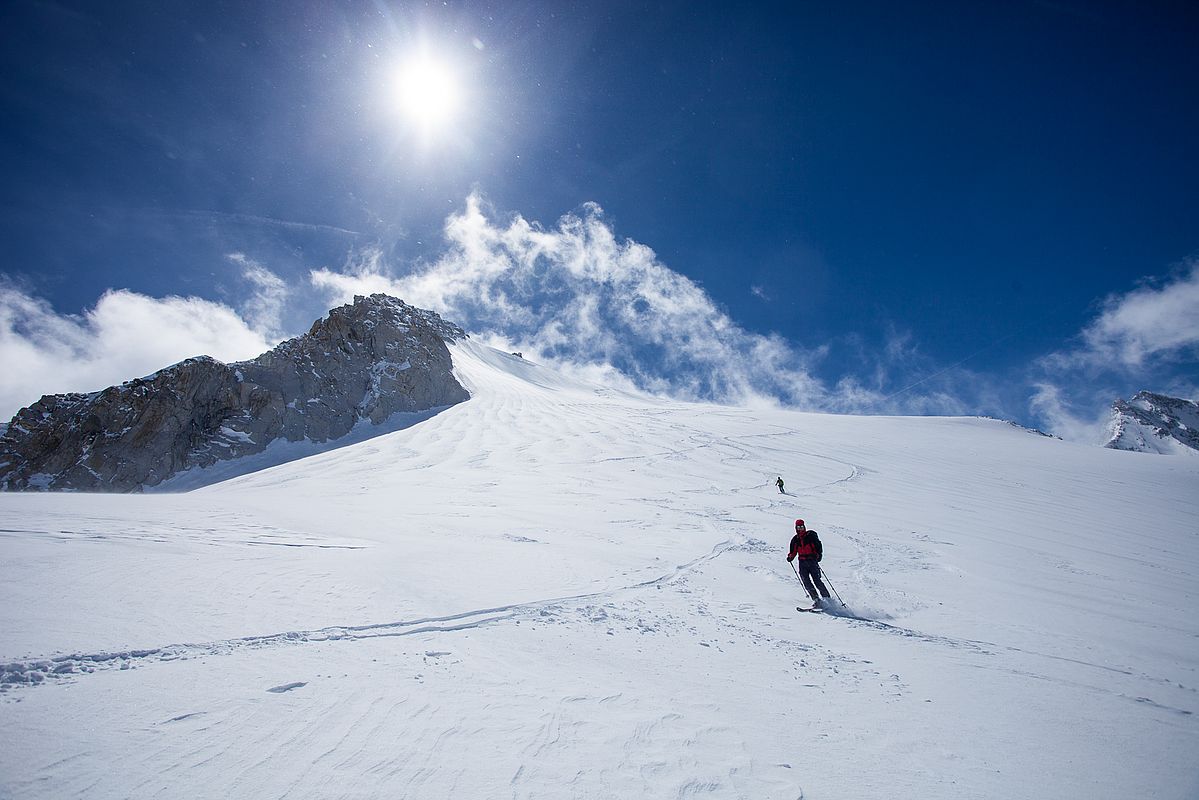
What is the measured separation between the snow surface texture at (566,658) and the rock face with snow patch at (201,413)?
32344 mm

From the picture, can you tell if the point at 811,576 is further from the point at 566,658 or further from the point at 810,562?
the point at 566,658

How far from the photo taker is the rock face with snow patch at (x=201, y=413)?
35938mm

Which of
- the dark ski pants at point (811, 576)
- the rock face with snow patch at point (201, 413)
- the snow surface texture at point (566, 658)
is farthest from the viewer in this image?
the rock face with snow patch at point (201, 413)

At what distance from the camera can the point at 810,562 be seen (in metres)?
7.48

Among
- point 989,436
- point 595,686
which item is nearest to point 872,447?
point 989,436

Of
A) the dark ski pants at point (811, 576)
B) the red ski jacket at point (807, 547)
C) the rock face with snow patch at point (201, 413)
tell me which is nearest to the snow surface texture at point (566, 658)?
the dark ski pants at point (811, 576)

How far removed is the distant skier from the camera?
288 inches

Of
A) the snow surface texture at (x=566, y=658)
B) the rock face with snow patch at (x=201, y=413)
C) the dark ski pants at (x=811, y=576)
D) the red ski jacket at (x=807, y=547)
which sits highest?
the rock face with snow patch at (x=201, y=413)

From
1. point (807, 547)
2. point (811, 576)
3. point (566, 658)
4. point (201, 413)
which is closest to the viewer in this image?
point (566, 658)

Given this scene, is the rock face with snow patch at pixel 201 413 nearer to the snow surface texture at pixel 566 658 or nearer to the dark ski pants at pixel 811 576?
the snow surface texture at pixel 566 658

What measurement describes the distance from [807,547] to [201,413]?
47.3 meters

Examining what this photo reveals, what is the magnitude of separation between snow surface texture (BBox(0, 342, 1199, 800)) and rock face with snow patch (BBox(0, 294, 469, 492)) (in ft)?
106

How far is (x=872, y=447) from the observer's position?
1174 inches

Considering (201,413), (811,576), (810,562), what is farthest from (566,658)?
(201,413)
